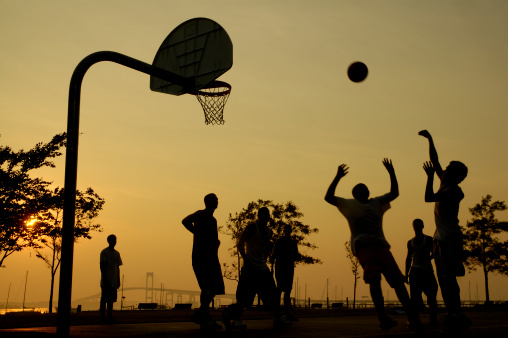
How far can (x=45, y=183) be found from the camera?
2544 cm

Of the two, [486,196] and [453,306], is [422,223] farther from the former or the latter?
[486,196]

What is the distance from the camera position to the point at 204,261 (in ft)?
31.8

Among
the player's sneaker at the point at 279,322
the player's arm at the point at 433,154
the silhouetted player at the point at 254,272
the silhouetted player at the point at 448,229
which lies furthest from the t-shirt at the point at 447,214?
the player's sneaker at the point at 279,322

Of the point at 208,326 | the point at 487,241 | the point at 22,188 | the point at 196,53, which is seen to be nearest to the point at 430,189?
the point at 208,326

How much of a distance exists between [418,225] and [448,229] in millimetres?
3061

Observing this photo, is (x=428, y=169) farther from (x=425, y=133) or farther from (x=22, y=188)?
(x=22, y=188)

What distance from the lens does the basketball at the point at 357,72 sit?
11.3 metres

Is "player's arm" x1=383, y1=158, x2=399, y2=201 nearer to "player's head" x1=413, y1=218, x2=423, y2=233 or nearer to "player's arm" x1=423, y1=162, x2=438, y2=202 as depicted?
"player's arm" x1=423, y1=162, x2=438, y2=202

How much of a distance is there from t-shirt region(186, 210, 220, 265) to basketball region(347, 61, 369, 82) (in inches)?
153

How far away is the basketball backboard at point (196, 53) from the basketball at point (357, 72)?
2236mm

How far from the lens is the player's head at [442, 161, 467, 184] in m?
8.15

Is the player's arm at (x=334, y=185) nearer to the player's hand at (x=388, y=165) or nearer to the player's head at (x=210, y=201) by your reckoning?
the player's hand at (x=388, y=165)

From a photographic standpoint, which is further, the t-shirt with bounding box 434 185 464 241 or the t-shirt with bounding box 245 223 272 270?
the t-shirt with bounding box 245 223 272 270

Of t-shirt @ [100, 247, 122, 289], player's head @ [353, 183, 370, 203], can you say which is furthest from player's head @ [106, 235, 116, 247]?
player's head @ [353, 183, 370, 203]
